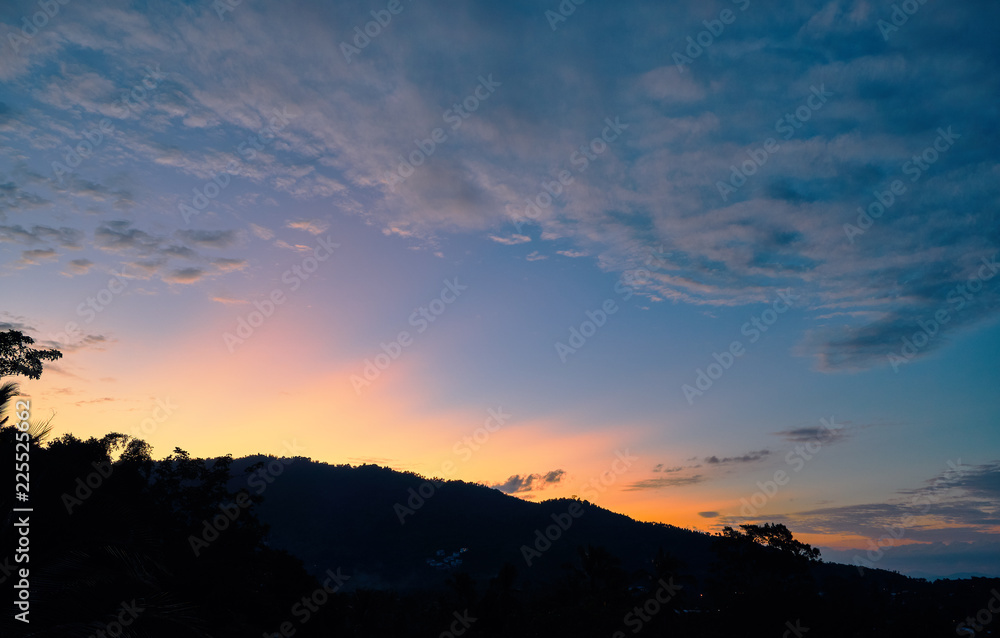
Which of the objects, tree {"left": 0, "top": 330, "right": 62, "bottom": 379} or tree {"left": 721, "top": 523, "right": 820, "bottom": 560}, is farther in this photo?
tree {"left": 721, "top": 523, "right": 820, "bottom": 560}

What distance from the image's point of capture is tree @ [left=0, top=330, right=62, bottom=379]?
25.8m

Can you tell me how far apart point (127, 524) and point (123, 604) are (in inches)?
41.9

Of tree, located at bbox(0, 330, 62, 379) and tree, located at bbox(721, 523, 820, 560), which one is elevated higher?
tree, located at bbox(0, 330, 62, 379)

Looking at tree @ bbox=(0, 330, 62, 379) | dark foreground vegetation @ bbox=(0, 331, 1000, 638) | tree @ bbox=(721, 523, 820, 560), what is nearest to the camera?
dark foreground vegetation @ bbox=(0, 331, 1000, 638)

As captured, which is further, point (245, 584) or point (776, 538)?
point (776, 538)

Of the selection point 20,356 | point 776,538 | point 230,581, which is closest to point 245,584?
point 230,581

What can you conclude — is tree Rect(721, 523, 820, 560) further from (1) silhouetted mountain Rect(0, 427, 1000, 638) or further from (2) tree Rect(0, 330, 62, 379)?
(2) tree Rect(0, 330, 62, 379)

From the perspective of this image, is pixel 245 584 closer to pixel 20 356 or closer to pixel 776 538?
pixel 20 356

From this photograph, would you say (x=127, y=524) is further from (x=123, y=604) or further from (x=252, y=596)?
(x=252, y=596)

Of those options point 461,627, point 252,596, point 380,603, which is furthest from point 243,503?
point 380,603

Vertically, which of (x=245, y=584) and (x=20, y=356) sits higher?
(x=20, y=356)

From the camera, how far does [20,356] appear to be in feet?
86.6

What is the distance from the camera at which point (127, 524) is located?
8.28 metres

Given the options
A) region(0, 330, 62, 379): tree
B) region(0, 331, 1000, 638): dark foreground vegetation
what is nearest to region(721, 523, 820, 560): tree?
region(0, 331, 1000, 638): dark foreground vegetation
